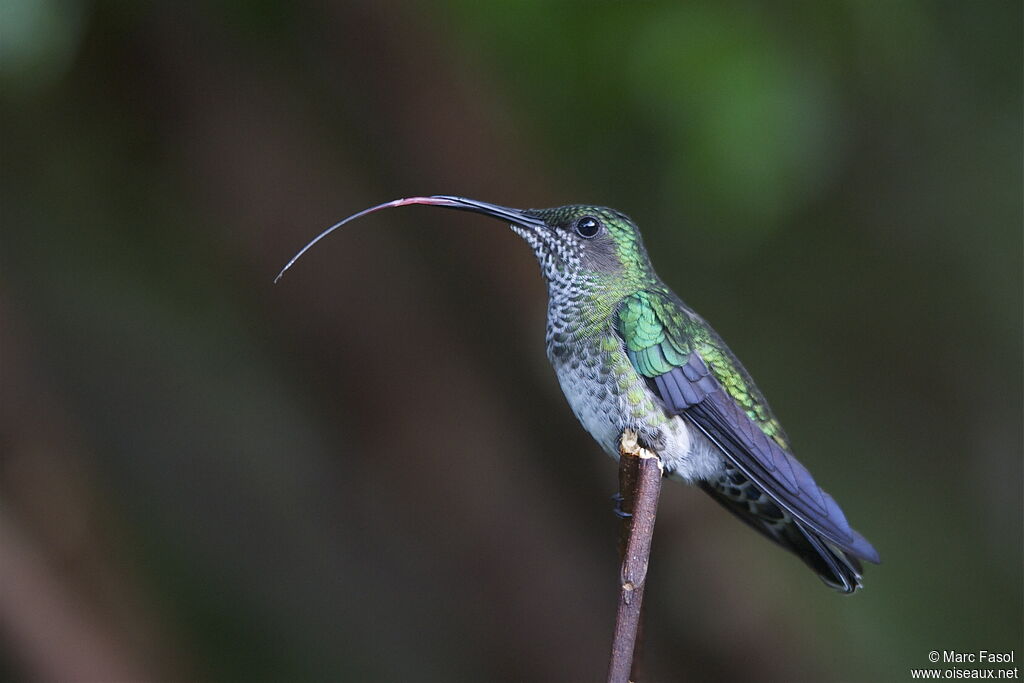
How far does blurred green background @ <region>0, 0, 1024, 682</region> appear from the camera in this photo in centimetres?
382

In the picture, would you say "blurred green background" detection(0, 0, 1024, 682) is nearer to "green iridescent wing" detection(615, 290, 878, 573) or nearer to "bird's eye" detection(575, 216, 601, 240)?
"bird's eye" detection(575, 216, 601, 240)

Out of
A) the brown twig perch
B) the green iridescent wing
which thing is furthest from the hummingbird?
the brown twig perch

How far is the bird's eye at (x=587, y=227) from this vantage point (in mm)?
2734

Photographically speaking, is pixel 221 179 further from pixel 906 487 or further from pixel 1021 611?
Answer: pixel 1021 611

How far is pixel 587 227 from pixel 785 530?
988 millimetres

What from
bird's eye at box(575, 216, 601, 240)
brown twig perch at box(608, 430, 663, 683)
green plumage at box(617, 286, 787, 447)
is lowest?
brown twig perch at box(608, 430, 663, 683)

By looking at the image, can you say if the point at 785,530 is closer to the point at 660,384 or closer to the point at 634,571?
the point at 660,384

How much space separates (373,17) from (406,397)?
161 centimetres

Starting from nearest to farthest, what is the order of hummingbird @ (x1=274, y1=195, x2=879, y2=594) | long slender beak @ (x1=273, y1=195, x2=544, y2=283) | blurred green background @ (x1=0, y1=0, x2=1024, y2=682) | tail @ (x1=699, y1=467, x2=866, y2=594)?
long slender beak @ (x1=273, y1=195, x2=544, y2=283) < hummingbird @ (x1=274, y1=195, x2=879, y2=594) < tail @ (x1=699, y1=467, x2=866, y2=594) < blurred green background @ (x1=0, y1=0, x2=1024, y2=682)

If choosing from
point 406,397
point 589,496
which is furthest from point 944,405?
point 406,397

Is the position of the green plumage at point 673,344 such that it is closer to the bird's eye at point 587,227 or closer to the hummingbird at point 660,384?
the hummingbird at point 660,384

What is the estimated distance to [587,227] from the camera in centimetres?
273

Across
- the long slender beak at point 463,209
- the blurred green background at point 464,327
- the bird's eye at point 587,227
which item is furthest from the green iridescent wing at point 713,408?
the blurred green background at point 464,327

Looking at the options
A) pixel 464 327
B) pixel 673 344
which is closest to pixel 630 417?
pixel 673 344
